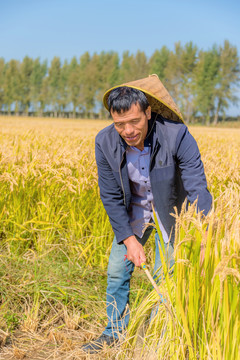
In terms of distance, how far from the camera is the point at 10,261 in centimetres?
317

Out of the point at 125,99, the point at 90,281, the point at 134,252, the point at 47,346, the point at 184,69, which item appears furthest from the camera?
the point at 184,69

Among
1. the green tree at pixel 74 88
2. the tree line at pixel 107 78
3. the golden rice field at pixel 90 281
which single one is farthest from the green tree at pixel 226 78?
the golden rice field at pixel 90 281

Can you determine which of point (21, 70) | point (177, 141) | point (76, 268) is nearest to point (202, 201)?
point (177, 141)

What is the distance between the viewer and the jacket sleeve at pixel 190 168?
6.98 feet

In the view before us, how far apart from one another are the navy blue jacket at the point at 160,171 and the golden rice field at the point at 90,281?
0.19 meters

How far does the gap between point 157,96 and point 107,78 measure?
61.9m

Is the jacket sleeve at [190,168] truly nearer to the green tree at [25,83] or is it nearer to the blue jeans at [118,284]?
the blue jeans at [118,284]

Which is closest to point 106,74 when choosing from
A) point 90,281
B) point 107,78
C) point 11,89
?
point 107,78

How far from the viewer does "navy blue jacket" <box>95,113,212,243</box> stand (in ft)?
7.18

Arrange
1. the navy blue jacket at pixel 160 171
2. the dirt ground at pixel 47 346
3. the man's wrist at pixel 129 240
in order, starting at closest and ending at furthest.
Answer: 1. the navy blue jacket at pixel 160 171
2. the man's wrist at pixel 129 240
3. the dirt ground at pixel 47 346

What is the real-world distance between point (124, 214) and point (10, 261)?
1328mm

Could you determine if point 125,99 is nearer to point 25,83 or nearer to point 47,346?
point 47,346

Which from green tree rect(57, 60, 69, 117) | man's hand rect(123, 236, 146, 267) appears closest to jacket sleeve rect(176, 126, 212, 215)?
man's hand rect(123, 236, 146, 267)

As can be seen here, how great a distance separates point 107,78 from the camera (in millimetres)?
61812
